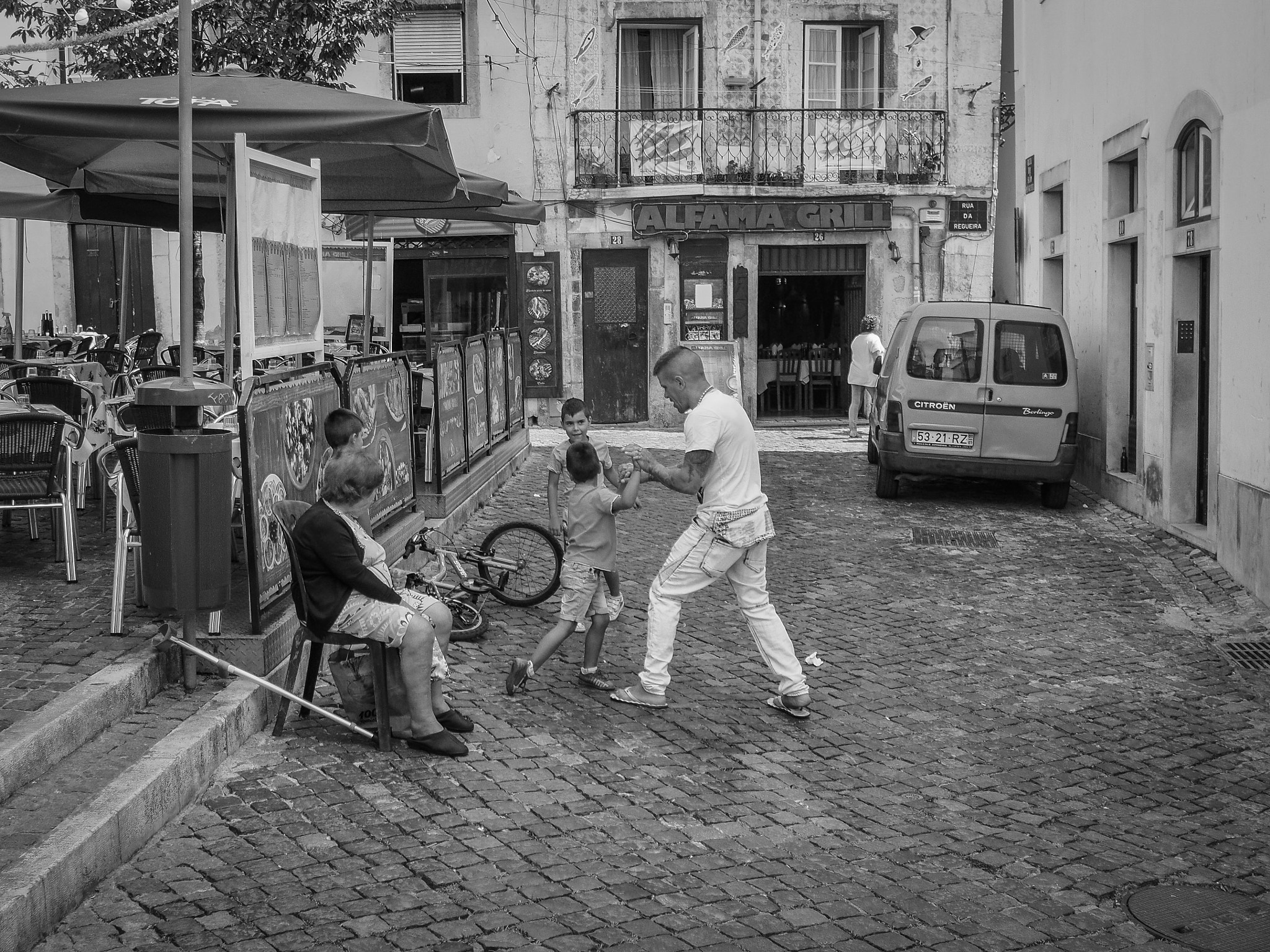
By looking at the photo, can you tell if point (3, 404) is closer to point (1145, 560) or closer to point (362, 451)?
point (362, 451)

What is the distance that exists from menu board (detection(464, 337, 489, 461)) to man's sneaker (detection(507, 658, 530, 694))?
5019mm

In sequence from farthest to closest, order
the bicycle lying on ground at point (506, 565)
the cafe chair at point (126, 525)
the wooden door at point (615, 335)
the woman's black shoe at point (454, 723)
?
the wooden door at point (615, 335), the bicycle lying on ground at point (506, 565), the cafe chair at point (126, 525), the woman's black shoe at point (454, 723)

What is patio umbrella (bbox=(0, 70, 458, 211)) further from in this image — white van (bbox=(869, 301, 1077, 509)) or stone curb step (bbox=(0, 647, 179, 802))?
white van (bbox=(869, 301, 1077, 509))

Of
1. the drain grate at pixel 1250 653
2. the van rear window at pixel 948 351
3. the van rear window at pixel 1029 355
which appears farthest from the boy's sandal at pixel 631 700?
the van rear window at pixel 1029 355

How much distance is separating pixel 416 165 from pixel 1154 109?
22.4ft

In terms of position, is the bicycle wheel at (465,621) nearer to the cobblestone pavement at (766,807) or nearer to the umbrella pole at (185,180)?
the cobblestone pavement at (766,807)

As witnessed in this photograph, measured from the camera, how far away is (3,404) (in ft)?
28.8

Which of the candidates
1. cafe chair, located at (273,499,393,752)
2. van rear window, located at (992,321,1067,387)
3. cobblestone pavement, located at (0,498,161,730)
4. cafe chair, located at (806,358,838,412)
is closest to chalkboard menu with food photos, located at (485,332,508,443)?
van rear window, located at (992,321,1067,387)

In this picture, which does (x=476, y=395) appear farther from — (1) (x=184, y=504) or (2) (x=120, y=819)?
(2) (x=120, y=819)

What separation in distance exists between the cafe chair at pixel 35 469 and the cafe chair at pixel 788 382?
1634 cm

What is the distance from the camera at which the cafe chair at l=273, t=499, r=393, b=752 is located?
5.86 m

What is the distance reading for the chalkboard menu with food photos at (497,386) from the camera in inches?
525

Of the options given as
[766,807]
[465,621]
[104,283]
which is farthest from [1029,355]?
[104,283]

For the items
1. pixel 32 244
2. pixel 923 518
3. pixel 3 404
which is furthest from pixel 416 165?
pixel 32 244
